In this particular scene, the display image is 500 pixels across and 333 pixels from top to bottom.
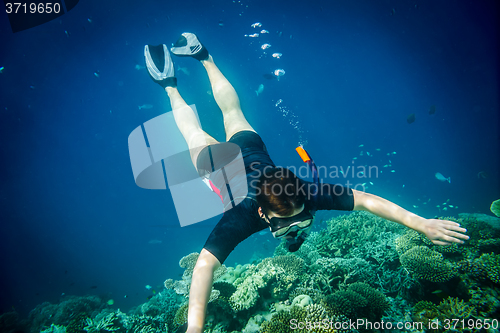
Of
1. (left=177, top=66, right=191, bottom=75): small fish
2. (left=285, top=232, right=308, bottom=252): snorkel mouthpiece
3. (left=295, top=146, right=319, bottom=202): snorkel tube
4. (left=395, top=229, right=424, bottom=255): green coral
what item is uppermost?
(left=177, top=66, right=191, bottom=75): small fish

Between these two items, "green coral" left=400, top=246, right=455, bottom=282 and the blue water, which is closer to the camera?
"green coral" left=400, top=246, right=455, bottom=282

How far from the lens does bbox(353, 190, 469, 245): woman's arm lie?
2.01 metres

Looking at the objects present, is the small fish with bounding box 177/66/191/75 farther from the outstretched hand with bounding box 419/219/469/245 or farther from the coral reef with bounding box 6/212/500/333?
the outstretched hand with bounding box 419/219/469/245

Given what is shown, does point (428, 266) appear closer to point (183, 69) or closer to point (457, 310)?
point (457, 310)

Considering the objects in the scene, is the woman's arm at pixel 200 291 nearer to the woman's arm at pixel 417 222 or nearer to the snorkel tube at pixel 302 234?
the snorkel tube at pixel 302 234

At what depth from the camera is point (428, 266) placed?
356 centimetres

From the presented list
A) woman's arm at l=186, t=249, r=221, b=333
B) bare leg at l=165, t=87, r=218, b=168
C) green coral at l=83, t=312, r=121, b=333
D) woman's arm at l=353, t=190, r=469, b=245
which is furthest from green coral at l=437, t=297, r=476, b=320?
green coral at l=83, t=312, r=121, b=333

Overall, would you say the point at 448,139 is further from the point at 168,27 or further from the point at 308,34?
the point at 168,27

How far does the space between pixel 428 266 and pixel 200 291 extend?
13.8ft

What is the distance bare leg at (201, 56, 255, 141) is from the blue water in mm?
8169

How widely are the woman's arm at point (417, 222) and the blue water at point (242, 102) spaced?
10167mm

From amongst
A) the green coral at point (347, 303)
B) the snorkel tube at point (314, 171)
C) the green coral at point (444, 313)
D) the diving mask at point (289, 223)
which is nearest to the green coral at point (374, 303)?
the green coral at point (347, 303)

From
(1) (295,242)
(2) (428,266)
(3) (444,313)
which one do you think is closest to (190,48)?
(1) (295,242)

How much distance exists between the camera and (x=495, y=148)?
100ft
